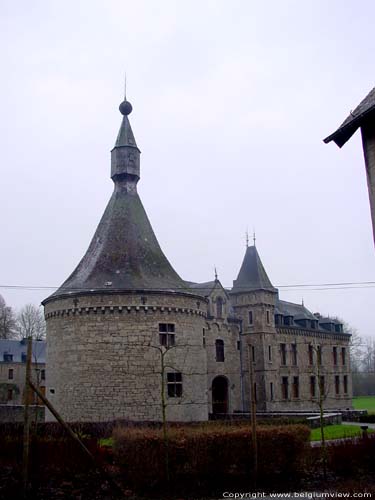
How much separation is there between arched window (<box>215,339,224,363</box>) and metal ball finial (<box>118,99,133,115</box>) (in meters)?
16.1

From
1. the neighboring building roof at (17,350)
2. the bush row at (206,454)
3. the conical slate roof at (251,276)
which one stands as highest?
the conical slate roof at (251,276)

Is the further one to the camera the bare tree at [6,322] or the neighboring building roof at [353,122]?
the bare tree at [6,322]

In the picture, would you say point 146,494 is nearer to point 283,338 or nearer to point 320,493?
point 320,493

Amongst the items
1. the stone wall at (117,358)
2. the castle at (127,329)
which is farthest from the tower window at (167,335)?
the stone wall at (117,358)

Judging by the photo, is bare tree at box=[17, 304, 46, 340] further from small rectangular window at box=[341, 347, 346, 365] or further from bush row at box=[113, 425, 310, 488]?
bush row at box=[113, 425, 310, 488]

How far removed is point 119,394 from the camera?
27234 mm

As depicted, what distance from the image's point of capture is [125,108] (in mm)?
35750

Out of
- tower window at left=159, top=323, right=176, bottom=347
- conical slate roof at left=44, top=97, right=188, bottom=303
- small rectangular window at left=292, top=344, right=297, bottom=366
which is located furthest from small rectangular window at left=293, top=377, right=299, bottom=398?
tower window at left=159, top=323, right=176, bottom=347

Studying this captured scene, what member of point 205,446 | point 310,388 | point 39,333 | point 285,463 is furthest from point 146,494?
point 39,333

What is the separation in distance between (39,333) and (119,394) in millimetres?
52137

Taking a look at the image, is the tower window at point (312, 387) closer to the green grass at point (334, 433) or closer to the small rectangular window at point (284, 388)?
the small rectangular window at point (284, 388)

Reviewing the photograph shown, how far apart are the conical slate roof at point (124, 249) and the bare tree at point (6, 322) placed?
1758 inches

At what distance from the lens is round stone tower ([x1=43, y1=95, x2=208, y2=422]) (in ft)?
90.0

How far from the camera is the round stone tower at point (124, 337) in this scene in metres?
27.4
